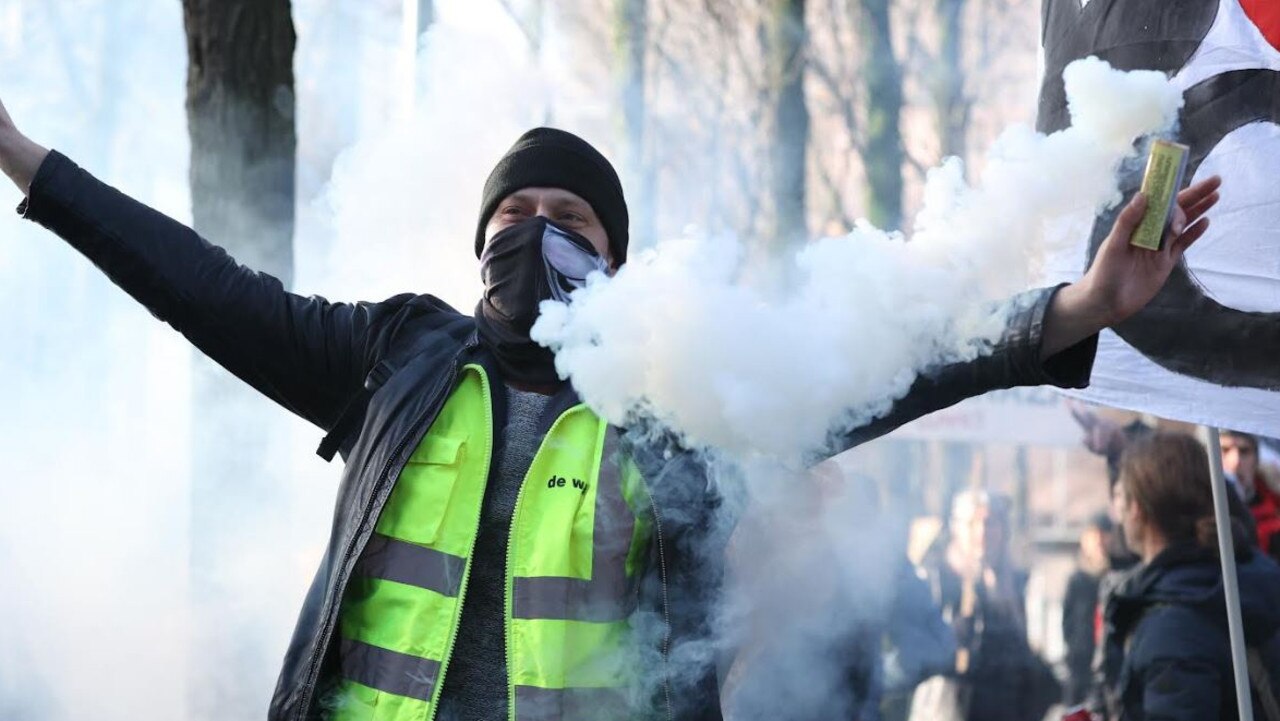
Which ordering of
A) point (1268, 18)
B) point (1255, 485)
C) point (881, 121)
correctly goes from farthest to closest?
point (881, 121), point (1255, 485), point (1268, 18)

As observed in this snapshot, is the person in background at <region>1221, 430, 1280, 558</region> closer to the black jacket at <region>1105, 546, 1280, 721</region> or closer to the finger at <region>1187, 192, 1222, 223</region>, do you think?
the black jacket at <region>1105, 546, 1280, 721</region>

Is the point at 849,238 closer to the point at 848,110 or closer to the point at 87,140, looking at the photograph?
the point at 87,140

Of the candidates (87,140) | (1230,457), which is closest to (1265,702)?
(1230,457)

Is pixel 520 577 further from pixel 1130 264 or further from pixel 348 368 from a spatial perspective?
pixel 1130 264

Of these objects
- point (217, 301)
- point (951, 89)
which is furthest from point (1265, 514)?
point (951, 89)

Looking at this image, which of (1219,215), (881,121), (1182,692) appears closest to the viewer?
(1219,215)

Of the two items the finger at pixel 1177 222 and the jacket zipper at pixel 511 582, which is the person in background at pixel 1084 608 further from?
the jacket zipper at pixel 511 582

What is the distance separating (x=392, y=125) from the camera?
380cm

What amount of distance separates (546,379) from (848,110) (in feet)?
40.0

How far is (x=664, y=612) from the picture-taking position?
2115 mm

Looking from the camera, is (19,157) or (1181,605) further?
(1181,605)

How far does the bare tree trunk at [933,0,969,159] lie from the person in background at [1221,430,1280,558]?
838 cm

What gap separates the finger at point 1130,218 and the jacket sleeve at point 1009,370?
15cm

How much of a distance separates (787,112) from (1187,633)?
5913 millimetres
